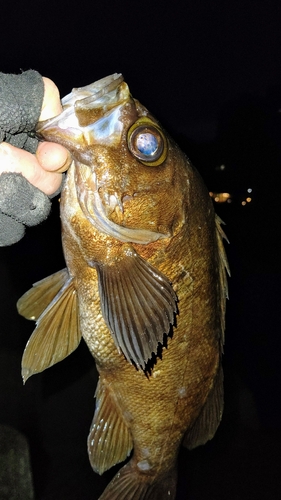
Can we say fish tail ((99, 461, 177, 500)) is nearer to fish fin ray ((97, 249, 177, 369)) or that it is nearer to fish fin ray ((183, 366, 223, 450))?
fish fin ray ((183, 366, 223, 450))

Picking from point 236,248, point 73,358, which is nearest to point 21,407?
point 73,358

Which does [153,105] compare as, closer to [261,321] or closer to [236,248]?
[236,248]

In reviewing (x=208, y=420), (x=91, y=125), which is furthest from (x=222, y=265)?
(x=91, y=125)

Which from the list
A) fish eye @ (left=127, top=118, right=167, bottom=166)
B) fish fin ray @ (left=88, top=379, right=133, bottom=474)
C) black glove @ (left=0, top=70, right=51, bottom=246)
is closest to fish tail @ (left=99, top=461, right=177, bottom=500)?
fish fin ray @ (left=88, top=379, right=133, bottom=474)

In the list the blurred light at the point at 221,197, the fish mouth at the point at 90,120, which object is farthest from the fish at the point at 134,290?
the blurred light at the point at 221,197

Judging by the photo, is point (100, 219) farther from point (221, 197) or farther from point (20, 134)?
point (221, 197)

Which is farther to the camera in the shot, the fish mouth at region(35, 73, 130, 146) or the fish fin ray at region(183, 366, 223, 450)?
the fish fin ray at region(183, 366, 223, 450)
